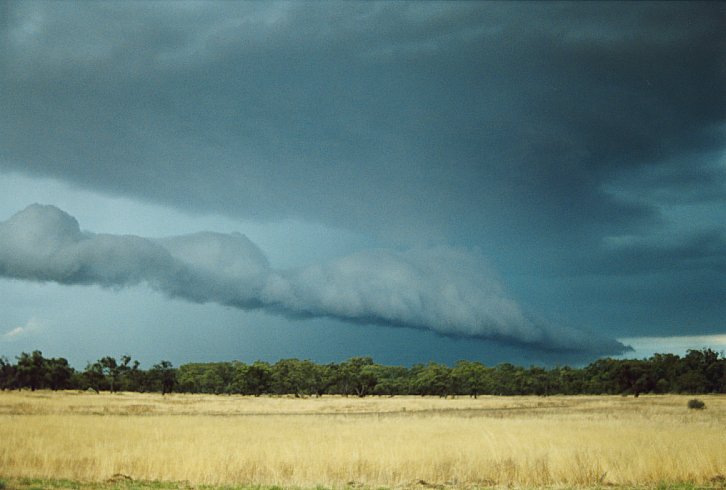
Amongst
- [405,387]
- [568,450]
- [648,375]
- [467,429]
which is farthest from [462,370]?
[568,450]

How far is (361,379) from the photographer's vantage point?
15625cm

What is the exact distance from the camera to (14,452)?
2427 centimetres

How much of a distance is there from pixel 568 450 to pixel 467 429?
12594mm

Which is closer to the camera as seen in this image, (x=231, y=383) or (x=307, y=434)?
(x=307, y=434)

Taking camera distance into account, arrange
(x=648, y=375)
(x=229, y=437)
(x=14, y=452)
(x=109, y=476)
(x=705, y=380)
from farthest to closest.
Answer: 1. (x=705, y=380)
2. (x=648, y=375)
3. (x=229, y=437)
4. (x=14, y=452)
5. (x=109, y=476)

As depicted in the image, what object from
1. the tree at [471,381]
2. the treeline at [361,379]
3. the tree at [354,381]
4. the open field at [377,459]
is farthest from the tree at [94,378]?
the open field at [377,459]

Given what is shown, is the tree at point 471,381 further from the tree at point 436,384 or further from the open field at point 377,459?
the open field at point 377,459

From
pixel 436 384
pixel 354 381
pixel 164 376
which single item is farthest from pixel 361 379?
pixel 164 376

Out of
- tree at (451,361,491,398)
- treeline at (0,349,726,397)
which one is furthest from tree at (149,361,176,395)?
tree at (451,361,491,398)

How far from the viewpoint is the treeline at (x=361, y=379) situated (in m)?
128

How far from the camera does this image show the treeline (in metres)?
128

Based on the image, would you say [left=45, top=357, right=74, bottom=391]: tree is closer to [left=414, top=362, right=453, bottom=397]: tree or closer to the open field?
[left=414, top=362, right=453, bottom=397]: tree

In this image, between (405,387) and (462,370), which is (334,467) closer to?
(405,387)

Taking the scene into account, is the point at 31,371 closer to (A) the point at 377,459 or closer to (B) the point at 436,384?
(B) the point at 436,384
